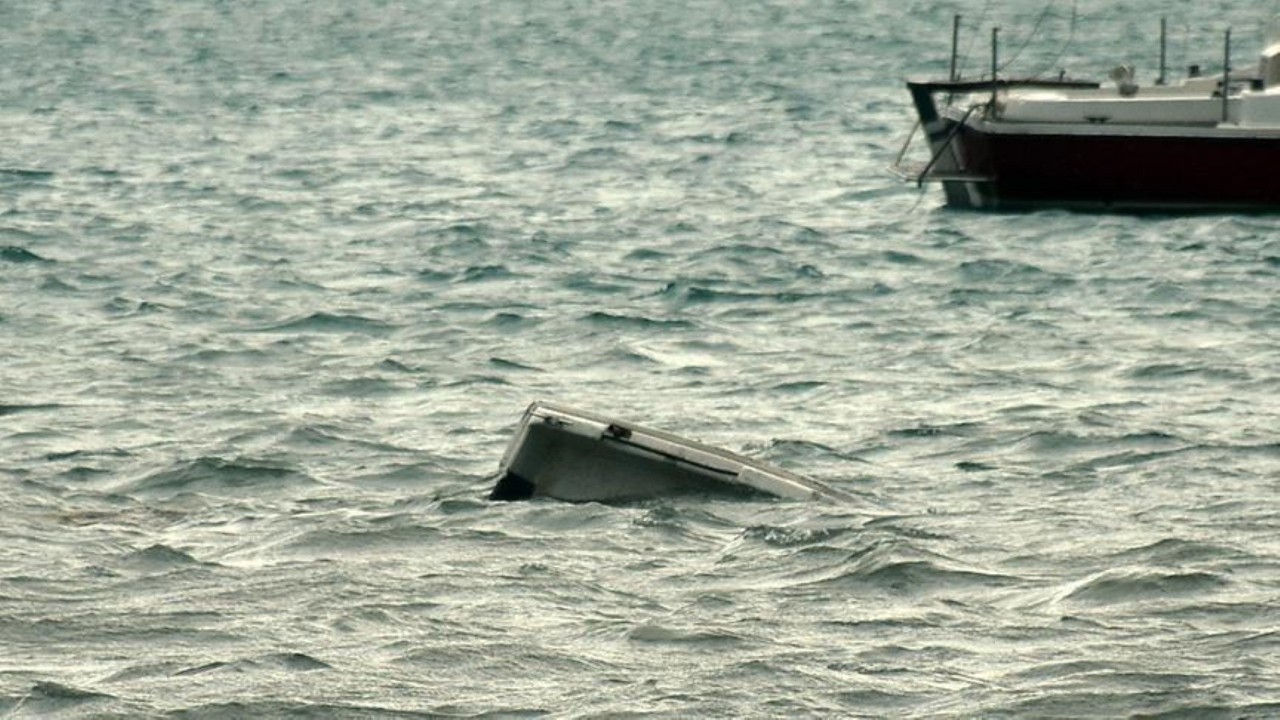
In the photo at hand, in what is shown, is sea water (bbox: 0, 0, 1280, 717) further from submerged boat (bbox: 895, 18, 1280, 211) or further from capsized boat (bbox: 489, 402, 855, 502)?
submerged boat (bbox: 895, 18, 1280, 211)

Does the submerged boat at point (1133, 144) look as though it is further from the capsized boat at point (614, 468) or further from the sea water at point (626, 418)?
the capsized boat at point (614, 468)

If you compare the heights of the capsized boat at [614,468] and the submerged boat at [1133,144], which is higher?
the capsized boat at [614,468]

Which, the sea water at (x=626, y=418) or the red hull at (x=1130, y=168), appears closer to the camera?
the sea water at (x=626, y=418)

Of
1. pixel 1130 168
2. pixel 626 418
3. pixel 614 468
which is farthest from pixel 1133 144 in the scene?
pixel 614 468

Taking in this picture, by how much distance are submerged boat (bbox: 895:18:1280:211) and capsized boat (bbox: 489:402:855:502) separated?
1614 cm

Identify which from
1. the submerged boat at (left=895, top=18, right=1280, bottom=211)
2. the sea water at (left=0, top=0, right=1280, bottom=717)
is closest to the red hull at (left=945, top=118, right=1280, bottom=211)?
the submerged boat at (left=895, top=18, right=1280, bottom=211)

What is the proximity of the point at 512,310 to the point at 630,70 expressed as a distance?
46.2 metres

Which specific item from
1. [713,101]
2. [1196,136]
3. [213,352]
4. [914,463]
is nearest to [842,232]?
[1196,136]

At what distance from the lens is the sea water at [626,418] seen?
42.0ft

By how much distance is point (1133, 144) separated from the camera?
32.2 m

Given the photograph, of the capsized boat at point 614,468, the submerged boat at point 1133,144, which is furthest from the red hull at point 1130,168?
the capsized boat at point 614,468

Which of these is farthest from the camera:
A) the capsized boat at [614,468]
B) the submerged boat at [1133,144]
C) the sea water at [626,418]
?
the submerged boat at [1133,144]

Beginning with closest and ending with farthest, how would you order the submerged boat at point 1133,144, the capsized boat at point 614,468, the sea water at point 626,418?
1. the sea water at point 626,418
2. the capsized boat at point 614,468
3. the submerged boat at point 1133,144

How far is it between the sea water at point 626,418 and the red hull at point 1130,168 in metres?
0.32
